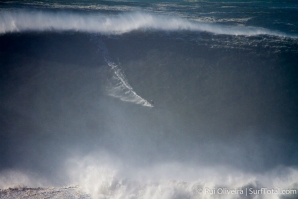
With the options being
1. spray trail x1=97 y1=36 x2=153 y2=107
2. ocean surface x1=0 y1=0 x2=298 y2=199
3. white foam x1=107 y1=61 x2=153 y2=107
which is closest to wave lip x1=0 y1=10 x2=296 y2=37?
ocean surface x1=0 y1=0 x2=298 y2=199

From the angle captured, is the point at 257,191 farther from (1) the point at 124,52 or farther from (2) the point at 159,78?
(1) the point at 124,52

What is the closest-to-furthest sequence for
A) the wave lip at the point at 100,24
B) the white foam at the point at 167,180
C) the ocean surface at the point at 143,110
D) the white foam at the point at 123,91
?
the white foam at the point at 167,180, the ocean surface at the point at 143,110, the white foam at the point at 123,91, the wave lip at the point at 100,24

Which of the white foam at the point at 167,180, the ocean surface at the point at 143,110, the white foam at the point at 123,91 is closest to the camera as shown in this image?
the white foam at the point at 167,180

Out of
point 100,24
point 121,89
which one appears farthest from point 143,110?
point 100,24

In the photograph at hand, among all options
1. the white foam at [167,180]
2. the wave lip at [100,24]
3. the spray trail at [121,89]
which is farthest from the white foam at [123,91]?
the wave lip at [100,24]

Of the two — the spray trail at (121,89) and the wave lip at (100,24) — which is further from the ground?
the wave lip at (100,24)

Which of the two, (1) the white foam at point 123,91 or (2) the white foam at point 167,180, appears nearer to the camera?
(2) the white foam at point 167,180

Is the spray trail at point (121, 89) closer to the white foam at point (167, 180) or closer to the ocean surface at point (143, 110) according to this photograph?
the ocean surface at point (143, 110)
